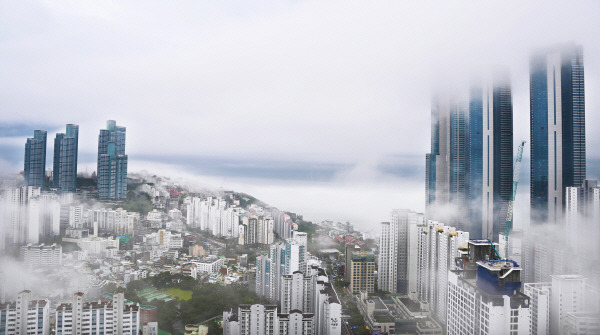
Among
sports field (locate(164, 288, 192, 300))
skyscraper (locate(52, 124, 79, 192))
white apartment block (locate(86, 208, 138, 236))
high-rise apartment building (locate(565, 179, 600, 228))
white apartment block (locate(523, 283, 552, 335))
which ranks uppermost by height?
skyscraper (locate(52, 124, 79, 192))

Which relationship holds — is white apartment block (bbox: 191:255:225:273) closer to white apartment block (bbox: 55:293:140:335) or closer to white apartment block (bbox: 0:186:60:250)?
white apartment block (bbox: 55:293:140:335)

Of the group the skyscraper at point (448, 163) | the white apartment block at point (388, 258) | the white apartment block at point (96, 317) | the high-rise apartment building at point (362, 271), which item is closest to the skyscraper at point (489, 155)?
the skyscraper at point (448, 163)

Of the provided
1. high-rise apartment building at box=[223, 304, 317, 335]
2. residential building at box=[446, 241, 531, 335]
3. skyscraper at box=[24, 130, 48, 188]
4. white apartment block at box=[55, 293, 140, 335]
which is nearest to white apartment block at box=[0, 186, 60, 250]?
skyscraper at box=[24, 130, 48, 188]

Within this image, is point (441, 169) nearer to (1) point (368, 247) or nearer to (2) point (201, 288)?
(1) point (368, 247)

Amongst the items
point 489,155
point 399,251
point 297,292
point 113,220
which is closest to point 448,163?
point 489,155

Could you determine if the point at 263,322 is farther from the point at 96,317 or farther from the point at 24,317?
the point at 24,317
